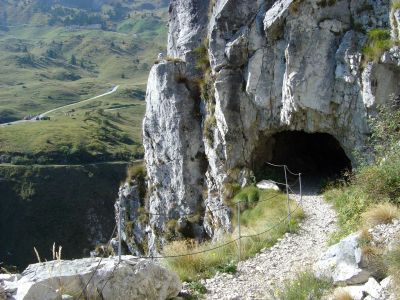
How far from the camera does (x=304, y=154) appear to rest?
31.6 m

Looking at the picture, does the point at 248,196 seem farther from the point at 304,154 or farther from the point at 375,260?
the point at 375,260

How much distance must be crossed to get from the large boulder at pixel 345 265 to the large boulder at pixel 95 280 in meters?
3.51

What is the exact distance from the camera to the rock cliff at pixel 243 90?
21.2 meters

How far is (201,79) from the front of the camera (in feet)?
94.9

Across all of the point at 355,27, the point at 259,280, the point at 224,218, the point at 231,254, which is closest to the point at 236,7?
the point at 355,27

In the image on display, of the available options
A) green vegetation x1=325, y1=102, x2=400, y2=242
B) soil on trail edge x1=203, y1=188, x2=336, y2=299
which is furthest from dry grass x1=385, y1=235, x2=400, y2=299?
green vegetation x1=325, y1=102, x2=400, y2=242

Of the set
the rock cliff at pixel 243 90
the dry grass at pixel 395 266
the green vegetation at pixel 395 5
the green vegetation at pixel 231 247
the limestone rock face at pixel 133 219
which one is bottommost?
the limestone rock face at pixel 133 219

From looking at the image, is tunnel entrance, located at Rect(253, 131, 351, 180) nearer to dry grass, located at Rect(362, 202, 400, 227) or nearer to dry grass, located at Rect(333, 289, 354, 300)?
dry grass, located at Rect(362, 202, 400, 227)

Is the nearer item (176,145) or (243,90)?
(243,90)

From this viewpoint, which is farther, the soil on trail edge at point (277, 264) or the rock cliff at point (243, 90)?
the rock cliff at point (243, 90)

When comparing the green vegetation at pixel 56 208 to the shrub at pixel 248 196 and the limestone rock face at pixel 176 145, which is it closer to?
the limestone rock face at pixel 176 145

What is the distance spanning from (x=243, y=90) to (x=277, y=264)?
45.4ft

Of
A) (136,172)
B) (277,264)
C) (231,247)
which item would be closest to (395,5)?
(231,247)

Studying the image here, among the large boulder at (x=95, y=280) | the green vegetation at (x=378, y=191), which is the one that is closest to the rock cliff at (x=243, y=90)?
the green vegetation at (x=378, y=191)
